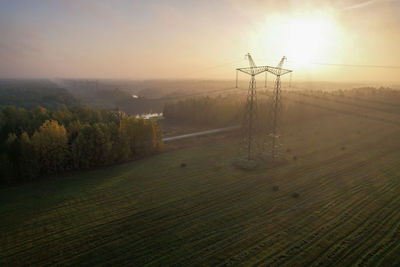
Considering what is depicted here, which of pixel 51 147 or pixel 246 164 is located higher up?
pixel 51 147

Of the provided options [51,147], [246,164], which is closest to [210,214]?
[246,164]

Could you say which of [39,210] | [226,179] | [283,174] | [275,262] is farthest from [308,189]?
[39,210]

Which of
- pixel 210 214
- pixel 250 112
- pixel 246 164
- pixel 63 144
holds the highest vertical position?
pixel 250 112

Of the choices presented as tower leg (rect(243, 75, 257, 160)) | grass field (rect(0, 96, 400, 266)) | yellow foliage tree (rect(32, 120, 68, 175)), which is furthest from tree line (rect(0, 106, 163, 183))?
tower leg (rect(243, 75, 257, 160))

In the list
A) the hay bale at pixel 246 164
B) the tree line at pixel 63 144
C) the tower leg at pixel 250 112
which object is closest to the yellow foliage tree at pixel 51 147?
the tree line at pixel 63 144

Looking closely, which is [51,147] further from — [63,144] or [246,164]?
[246,164]

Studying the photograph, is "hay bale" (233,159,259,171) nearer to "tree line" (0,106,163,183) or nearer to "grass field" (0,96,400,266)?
"grass field" (0,96,400,266)

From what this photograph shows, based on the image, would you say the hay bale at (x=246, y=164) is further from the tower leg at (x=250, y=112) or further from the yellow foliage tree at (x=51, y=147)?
Answer: the yellow foliage tree at (x=51, y=147)

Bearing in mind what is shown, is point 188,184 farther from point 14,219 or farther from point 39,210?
point 14,219
